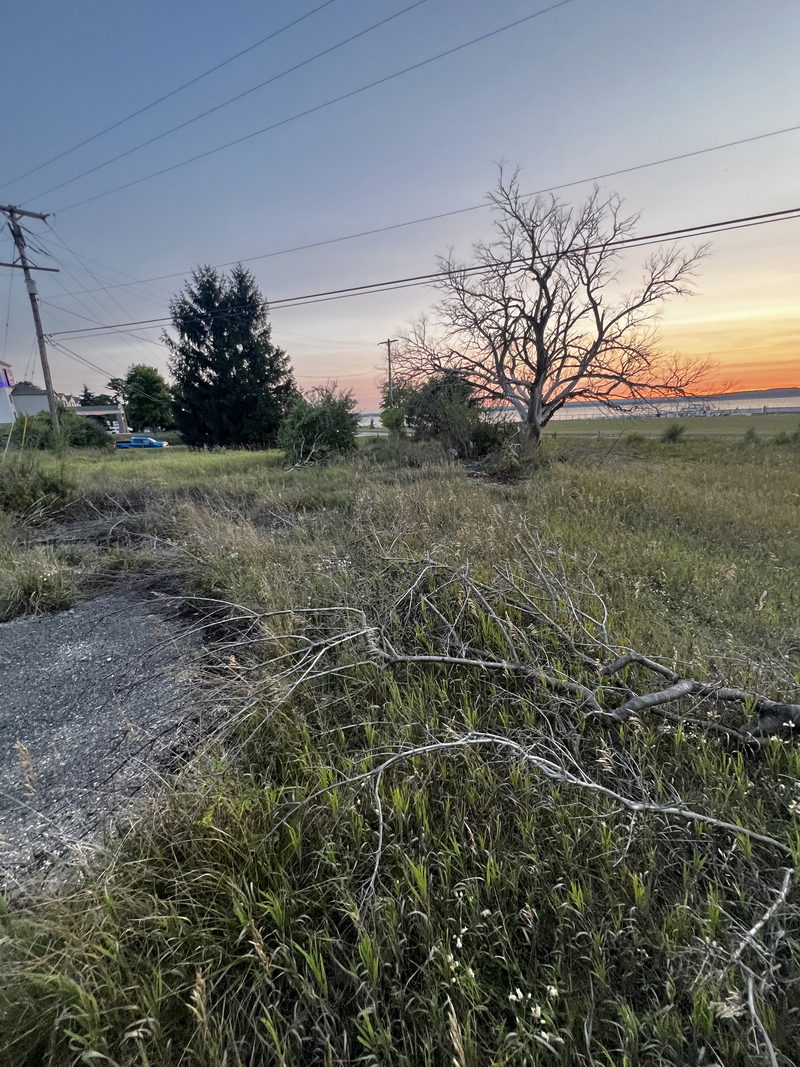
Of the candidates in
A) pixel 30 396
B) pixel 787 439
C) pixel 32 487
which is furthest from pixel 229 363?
pixel 30 396

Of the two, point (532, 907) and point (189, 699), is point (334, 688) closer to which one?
point (189, 699)

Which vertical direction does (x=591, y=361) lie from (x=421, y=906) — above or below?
above

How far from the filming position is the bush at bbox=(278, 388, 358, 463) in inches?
551

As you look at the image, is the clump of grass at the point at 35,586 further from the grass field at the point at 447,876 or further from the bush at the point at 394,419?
the bush at the point at 394,419

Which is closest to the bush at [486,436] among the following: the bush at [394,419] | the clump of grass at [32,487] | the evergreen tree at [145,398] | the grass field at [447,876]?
the bush at [394,419]

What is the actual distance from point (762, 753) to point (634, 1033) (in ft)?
4.55

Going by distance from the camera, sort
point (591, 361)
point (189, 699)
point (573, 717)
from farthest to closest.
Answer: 1. point (591, 361)
2. point (189, 699)
3. point (573, 717)

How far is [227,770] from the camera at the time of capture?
1.77 meters

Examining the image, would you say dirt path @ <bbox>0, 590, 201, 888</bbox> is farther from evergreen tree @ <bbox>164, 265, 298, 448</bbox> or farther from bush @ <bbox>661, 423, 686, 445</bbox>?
bush @ <bbox>661, 423, 686, 445</bbox>

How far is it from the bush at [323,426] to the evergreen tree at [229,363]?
10.00 metres

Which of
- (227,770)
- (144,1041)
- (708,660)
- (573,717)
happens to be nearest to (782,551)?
(708,660)

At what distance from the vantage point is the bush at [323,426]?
45.9 feet

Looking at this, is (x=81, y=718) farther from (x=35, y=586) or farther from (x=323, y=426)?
(x=323, y=426)

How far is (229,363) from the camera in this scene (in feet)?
80.6
